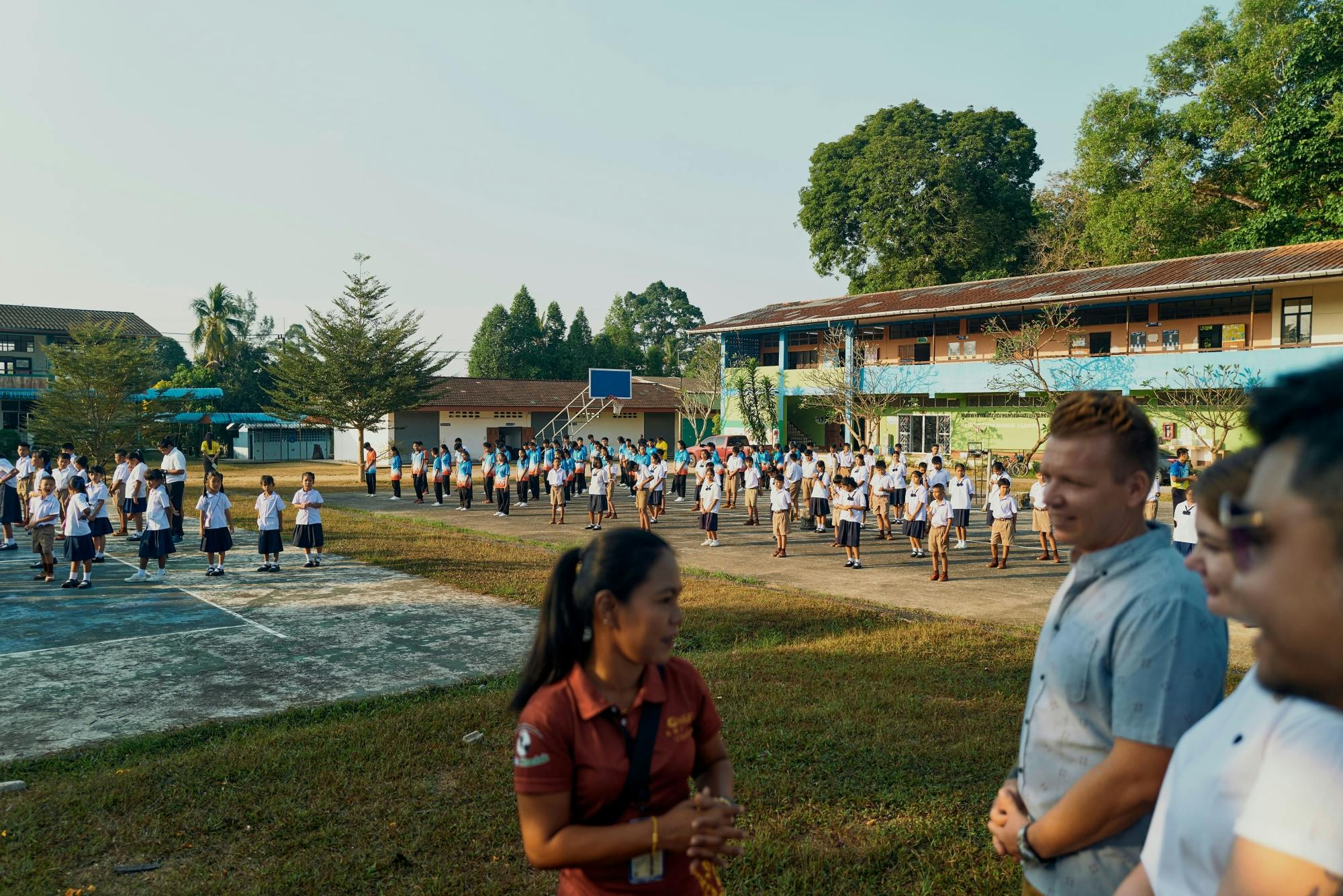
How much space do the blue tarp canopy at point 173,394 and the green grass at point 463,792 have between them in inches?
1207

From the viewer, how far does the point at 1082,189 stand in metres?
39.2

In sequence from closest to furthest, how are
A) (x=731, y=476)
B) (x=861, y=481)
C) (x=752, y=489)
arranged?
(x=861, y=481) → (x=752, y=489) → (x=731, y=476)

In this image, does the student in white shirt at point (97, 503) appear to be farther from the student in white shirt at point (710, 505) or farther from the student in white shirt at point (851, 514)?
the student in white shirt at point (851, 514)

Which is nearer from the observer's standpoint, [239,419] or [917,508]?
[917,508]

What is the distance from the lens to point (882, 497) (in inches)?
668

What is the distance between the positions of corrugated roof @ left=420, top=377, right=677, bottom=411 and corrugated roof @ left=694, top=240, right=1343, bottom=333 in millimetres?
7869

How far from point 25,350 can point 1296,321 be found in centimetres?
5192

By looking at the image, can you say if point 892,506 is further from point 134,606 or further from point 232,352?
point 232,352

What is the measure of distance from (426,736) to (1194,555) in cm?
535

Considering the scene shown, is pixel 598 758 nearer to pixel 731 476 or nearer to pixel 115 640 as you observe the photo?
pixel 115 640

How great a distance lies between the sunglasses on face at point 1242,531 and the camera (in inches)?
44.3

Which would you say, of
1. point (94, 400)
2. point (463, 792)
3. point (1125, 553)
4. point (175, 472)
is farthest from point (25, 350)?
point (1125, 553)

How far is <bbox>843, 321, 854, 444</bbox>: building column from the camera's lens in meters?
31.1

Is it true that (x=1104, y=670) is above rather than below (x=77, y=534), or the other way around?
above
